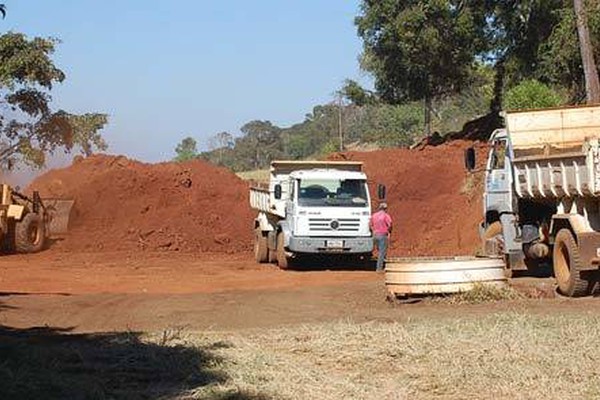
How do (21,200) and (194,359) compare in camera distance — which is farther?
(21,200)

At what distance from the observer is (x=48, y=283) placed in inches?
861

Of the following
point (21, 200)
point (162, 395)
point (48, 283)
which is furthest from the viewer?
point (21, 200)

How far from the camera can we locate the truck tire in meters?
16.2

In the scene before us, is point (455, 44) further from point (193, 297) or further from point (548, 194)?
point (193, 297)

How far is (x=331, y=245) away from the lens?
78.3ft

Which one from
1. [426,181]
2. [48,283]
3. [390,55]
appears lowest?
[48,283]

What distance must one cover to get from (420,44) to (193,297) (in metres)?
20.6

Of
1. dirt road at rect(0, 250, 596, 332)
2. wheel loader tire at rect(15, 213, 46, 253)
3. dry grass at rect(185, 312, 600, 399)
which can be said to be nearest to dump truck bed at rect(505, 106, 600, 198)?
dirt road at rect(0, 250, 596, 332)

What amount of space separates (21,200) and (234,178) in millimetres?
10768

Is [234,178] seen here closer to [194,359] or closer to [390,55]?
[390,55]

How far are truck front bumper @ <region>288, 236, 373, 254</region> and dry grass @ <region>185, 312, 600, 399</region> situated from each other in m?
11.2

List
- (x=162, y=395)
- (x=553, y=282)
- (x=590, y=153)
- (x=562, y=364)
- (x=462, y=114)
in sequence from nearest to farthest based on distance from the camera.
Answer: (x=162, y=395) → (x=562, y=364) → (x=590, y=153) → (x=553, y=282) → (x=462, y=114)

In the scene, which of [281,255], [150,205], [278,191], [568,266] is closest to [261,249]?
[281,255]

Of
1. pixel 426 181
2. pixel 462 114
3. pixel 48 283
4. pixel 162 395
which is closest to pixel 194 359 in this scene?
pixel 162 395
